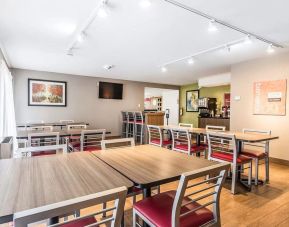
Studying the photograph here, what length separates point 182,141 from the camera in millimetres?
3723

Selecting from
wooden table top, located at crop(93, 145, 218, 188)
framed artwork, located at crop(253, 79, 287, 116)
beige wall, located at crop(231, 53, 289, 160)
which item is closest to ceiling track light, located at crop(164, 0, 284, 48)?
beige wall, located at crop(231, 53, 289, 160)

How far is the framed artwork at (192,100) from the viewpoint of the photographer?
8.27 meters

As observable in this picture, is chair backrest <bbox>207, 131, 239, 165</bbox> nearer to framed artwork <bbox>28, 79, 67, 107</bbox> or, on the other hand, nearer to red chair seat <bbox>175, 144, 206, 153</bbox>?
red chair seat <bbox>175, 144, 206, 153</bbox>

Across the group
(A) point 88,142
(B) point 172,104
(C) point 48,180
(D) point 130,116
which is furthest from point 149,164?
(B) point 172,104

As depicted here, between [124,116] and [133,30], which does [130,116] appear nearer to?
[124,116]

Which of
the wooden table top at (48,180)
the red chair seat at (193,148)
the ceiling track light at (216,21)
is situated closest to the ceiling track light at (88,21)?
the ceiling track light at (216,21)

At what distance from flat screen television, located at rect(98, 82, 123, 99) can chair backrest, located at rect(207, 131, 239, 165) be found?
5.06 metres

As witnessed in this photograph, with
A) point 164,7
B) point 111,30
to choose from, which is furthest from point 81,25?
point 164,7

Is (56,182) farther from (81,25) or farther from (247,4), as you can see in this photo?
(247,4)

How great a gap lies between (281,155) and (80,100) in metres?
5.99

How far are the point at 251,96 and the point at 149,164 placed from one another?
4.09 meters

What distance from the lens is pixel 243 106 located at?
4.78 meters

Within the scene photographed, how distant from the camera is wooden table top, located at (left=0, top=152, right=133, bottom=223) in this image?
0.90 meters

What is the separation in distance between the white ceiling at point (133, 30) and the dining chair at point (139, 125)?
2.01m
